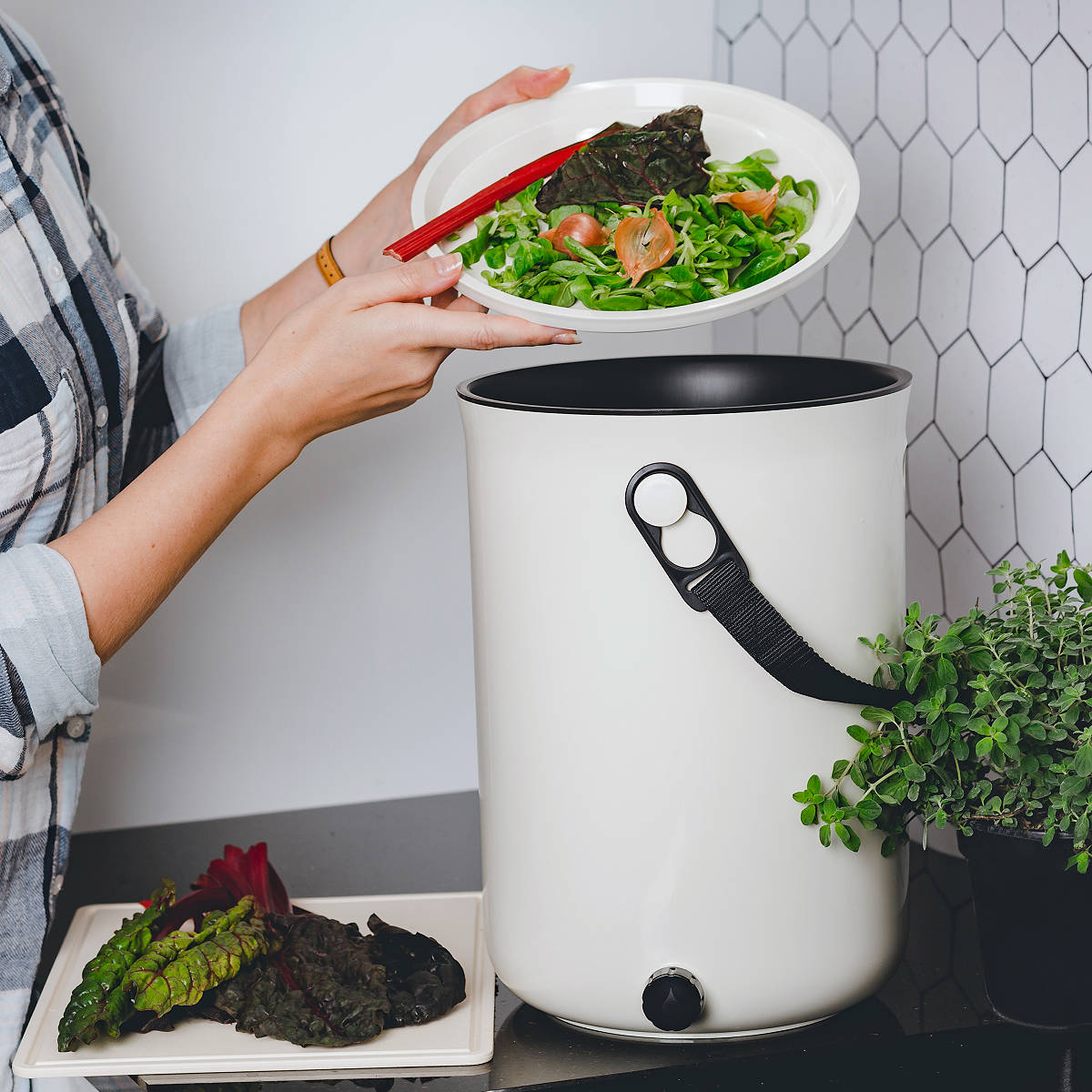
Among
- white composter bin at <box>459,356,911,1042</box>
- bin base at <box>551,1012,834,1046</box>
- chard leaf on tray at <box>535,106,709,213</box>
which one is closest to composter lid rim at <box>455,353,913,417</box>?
white composter bin at <box>459,356,911,1042</box>

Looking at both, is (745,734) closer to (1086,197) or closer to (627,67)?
(1086,197)

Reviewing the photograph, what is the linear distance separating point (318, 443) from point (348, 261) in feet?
0.86

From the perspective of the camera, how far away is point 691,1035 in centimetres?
75

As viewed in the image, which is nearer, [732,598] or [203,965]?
[732,598]

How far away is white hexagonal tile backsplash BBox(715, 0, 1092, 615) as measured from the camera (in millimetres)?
876

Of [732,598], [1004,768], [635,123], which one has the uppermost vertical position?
[635,123]

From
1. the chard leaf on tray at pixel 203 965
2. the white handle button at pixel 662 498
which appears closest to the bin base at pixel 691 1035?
the chard leaf on tray at pixel 203 965

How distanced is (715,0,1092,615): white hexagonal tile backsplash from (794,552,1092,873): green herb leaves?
22 cm

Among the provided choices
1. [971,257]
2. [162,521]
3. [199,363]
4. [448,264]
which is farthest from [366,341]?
[971,257]

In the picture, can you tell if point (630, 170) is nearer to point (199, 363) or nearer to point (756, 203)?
point (756, 203)

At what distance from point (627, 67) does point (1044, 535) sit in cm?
72

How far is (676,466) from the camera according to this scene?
66cm

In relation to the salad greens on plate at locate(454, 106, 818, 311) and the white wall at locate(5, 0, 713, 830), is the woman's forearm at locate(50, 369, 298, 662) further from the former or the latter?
the white wall at locate(5, 0, 713, 830)

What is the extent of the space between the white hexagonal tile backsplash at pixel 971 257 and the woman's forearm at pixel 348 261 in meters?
→ 0.43
